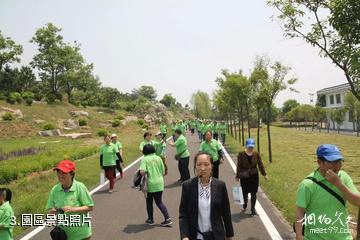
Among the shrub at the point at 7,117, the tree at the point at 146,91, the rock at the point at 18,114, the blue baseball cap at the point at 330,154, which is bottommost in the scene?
the blue baseball cap at the point at 330,154

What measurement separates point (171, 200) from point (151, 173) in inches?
107

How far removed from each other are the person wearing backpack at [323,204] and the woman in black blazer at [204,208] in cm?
74

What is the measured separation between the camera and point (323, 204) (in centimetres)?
402

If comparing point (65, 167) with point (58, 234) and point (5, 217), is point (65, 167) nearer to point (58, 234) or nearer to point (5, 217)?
point (58, 234)

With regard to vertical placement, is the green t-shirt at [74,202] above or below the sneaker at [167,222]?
above

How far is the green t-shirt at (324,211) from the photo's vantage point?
4.00 meters

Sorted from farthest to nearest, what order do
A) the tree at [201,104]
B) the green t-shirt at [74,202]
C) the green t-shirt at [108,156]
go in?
the tree at [201,104], the green t-shirt at [108,156], the green t-shirt at [74,202]

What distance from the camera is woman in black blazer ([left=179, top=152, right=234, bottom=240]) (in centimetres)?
412

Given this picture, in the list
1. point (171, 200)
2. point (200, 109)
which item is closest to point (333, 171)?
point (171, 200)

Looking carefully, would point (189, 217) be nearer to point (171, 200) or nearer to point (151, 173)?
point (151, 173)

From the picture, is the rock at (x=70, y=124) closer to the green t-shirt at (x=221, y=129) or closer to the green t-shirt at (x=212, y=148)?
the green t-shirt at (x=221, y=129)

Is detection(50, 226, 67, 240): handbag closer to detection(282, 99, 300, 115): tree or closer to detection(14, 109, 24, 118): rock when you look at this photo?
detection(14, 109, 24, 118): rock

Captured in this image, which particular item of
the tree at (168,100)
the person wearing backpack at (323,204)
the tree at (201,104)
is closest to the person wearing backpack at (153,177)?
the person wearing backpack at (323,204)

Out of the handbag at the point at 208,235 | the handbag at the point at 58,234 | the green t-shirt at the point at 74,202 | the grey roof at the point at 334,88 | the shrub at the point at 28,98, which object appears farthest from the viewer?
the grey roof at the point at 334,88
